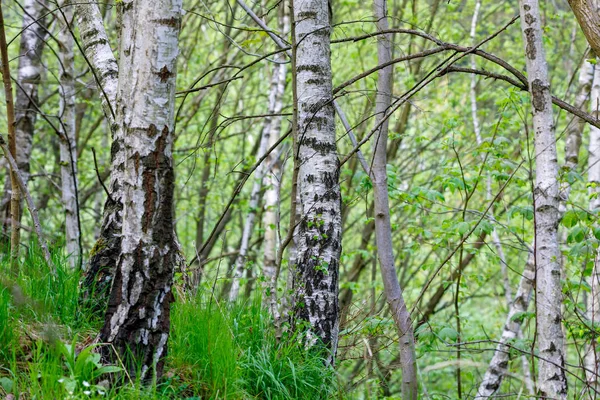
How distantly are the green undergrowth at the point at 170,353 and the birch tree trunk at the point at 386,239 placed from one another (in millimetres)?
757

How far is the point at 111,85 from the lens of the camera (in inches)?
157

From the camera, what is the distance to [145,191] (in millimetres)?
2609

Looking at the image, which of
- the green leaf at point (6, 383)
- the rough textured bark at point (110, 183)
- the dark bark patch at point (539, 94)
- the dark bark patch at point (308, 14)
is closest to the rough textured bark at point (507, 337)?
the dark bark patch at point (539, 94)

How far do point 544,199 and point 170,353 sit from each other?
7.16 feet

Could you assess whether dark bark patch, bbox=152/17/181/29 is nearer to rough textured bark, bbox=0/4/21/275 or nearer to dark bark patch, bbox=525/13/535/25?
rough textured bark, bbox=0/4/21/275

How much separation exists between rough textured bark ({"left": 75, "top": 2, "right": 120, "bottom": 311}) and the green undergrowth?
0.13 m

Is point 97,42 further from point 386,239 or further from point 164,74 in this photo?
point 386,239

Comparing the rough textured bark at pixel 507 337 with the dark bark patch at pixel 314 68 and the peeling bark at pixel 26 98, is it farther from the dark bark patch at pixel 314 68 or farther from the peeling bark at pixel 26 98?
the peeling bark at pixel 26 98

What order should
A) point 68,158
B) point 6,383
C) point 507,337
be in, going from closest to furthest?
point 6,383 → point 68,158 → point 507,337

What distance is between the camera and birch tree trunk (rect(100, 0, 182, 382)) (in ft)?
8.57

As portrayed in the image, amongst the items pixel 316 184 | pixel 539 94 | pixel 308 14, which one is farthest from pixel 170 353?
pixel 539 94

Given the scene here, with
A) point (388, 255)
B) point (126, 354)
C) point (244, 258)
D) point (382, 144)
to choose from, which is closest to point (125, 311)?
point (126, 354)

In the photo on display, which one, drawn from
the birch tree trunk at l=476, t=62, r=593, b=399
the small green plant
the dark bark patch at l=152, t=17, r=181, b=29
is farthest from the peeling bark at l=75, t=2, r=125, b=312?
the birch tree trunk at l=476, t=62, r=593, b=399

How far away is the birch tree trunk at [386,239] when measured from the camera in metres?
3.70
